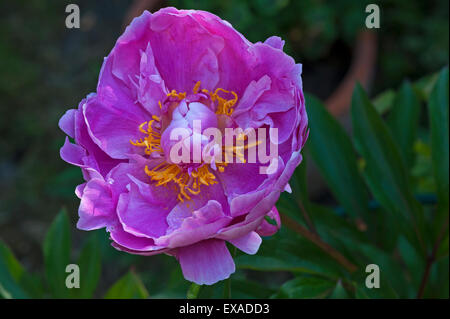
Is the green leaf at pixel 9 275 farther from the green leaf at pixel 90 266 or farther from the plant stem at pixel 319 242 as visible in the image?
the plant stem at pixel 319 242

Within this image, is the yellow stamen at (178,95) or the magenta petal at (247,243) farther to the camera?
the yellow stamen at (178,95)

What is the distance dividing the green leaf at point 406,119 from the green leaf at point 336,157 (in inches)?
5.0

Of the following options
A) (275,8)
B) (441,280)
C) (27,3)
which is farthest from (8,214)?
(441,280)

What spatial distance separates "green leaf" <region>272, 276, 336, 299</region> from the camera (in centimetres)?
89

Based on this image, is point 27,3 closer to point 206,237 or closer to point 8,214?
point 8,214

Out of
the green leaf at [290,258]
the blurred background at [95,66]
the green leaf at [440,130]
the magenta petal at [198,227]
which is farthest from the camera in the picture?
the blurred background at [95,66]

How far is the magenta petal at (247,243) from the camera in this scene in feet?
2.10

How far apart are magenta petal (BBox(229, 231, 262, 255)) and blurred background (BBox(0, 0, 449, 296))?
96cm

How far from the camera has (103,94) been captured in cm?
75

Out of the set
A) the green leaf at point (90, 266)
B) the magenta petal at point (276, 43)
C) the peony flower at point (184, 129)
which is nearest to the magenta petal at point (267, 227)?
the peony flower at point (184, 129)

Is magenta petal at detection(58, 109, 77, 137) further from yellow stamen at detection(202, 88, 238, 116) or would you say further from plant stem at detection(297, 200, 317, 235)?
plant stem at detection(297, 200, 317, 235)

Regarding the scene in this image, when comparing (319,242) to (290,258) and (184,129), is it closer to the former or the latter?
(290,258)

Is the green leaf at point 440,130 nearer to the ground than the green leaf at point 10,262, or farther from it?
farther from it

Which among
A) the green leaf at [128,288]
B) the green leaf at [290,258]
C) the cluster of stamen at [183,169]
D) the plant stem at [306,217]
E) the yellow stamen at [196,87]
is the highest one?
the yellow stamen at [196,87]
